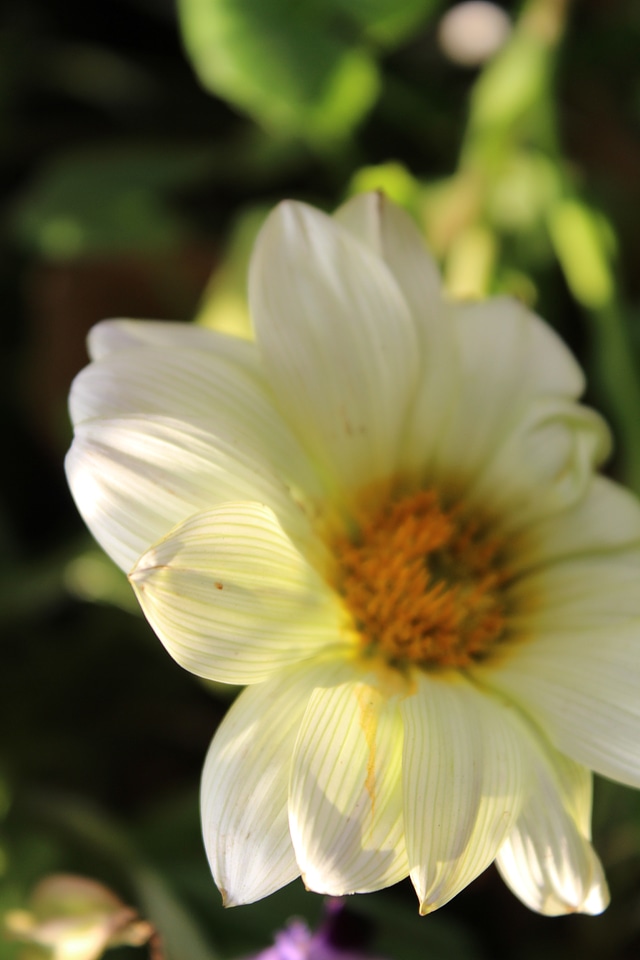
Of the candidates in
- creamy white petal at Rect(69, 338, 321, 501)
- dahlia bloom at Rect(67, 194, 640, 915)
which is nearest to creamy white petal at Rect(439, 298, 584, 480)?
dahlia bloom at Rect(67, 194, 640, 915)

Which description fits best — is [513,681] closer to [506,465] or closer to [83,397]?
[506,465]

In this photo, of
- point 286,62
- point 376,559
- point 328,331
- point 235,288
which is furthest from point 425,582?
point 286,62

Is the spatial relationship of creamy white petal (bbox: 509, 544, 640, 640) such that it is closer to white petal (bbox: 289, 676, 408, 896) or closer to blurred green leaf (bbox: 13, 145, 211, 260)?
white petal (bbox: 289, 676, 408, 896)

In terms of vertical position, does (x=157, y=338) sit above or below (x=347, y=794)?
above

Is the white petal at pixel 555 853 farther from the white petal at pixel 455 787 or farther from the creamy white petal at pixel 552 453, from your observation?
the creamy white petal at pixel 552 453

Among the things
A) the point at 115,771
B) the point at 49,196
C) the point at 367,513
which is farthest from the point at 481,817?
the point at 49,196

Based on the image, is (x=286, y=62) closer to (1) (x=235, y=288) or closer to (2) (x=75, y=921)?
(1) (x=235, y=288)
